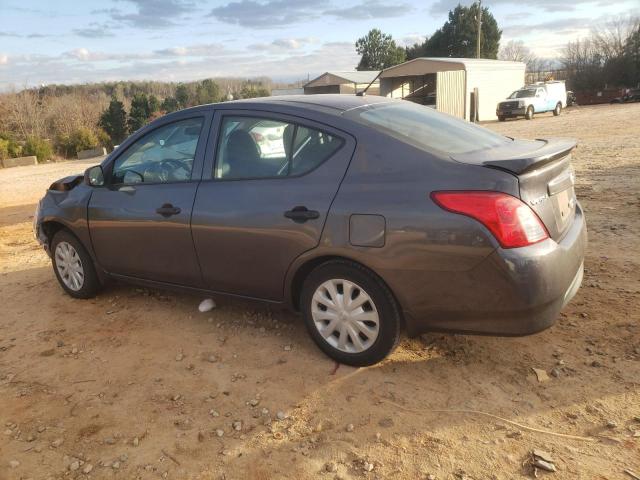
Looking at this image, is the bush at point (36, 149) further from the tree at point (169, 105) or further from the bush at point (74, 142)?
the tree at point (169, 105)

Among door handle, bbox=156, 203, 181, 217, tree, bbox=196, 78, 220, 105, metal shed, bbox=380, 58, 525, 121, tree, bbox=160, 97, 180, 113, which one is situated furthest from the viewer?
tree, bbox=196, 78, 220, 105

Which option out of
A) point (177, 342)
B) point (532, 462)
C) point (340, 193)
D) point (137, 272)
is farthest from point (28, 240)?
point (532, 462)

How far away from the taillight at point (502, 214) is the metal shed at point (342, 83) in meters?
36.7

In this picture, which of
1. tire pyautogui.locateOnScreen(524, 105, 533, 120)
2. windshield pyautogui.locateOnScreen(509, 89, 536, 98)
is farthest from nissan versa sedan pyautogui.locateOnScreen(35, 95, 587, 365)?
windshield pyautogui.locateOnScreen(509, 89, 536, 98)

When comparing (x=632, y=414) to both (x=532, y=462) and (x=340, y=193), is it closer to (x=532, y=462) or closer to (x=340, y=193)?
(x=532, y=462)

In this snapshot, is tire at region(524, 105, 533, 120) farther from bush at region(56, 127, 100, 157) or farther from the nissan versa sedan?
the nissan versa sedan

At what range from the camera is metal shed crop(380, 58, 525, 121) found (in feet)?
96.4

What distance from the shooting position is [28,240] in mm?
7738

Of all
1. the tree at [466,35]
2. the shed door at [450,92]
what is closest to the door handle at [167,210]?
the shed door at [450,92]

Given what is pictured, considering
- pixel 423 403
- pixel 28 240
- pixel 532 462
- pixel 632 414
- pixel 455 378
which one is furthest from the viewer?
pixel 28 240

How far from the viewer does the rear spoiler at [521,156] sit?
2.76 m

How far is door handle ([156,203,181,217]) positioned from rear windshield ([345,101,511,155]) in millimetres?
1444

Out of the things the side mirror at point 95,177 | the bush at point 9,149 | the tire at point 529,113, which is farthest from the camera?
the tire at point 529,113

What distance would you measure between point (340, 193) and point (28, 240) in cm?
642
